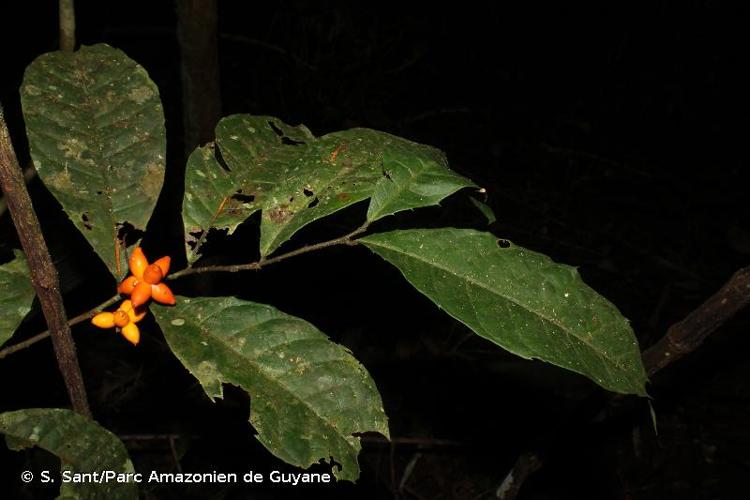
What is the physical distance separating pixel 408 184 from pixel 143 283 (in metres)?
0.40

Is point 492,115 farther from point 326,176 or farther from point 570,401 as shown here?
point 326,176

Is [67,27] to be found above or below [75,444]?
above

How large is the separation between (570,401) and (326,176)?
2012 mm

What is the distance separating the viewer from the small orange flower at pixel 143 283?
35.0 inches

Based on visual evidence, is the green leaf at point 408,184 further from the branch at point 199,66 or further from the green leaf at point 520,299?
the branch at point 199,66

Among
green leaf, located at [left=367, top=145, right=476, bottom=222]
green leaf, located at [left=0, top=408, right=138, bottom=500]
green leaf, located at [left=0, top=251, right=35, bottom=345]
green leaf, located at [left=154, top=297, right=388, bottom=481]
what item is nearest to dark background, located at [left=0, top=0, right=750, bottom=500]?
green leaf, located at [left=0, top=251, right=35, bottom=345]

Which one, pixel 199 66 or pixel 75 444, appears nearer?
pixel 75 444

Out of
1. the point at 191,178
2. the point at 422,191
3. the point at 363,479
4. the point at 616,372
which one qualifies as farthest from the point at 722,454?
the point at 191,178

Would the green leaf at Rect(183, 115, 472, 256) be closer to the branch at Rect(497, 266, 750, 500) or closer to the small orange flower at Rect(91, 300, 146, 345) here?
the small orange flower at Rect(91, 300, 146, 345)

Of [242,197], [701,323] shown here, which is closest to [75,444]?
[242,197]

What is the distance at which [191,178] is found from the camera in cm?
102

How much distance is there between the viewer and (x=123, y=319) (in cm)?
90

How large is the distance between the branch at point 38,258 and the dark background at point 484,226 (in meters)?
0.45

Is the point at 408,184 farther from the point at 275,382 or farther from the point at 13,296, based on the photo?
the point at 13,296
